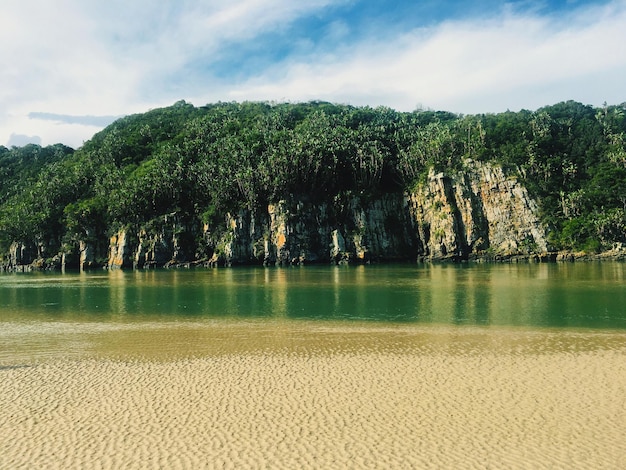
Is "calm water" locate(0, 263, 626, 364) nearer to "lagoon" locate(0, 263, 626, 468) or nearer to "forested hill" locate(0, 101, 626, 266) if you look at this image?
"lagoon" locate(0, 263, 626, 468)

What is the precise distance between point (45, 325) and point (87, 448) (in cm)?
1990

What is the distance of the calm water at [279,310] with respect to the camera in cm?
2326

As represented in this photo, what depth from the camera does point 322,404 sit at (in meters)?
12.5

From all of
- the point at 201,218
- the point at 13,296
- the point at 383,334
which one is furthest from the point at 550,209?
the point at 13,296

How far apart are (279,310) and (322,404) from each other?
63.6 feet

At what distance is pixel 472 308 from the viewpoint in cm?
3027

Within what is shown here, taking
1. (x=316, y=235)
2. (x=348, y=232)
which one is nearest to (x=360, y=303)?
(x=316, y=235)

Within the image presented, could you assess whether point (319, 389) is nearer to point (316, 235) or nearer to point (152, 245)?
point (316, 235)

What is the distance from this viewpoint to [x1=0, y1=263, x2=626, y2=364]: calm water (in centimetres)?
2326

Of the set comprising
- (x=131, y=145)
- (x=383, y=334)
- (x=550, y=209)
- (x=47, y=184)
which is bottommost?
(x=383, y=334)

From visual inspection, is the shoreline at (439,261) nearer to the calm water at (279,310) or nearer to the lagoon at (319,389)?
the calm water at (279,310)

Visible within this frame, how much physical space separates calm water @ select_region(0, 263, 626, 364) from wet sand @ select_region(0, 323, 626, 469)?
2845 millimetres

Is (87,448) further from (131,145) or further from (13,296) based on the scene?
(131,145)

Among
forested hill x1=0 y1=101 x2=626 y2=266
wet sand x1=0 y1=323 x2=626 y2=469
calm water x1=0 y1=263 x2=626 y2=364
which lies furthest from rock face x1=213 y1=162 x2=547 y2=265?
wet sand x1=0 y1=323 x2=626 y2=469
